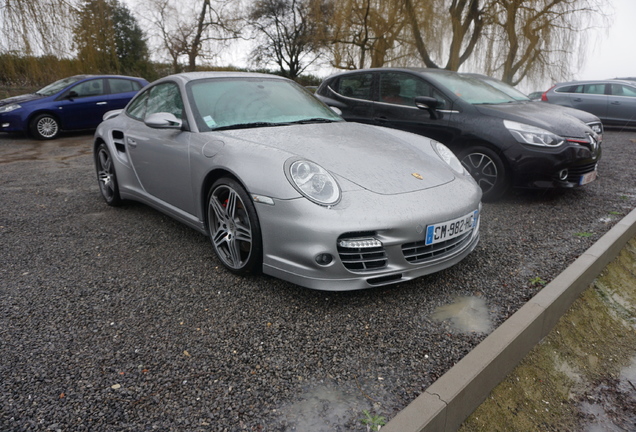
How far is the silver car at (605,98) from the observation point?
12.2 m

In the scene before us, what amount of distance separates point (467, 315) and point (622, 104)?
1252 cm

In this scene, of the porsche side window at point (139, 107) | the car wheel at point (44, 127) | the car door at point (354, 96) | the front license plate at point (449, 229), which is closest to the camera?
the front license plate at point (449, 229)

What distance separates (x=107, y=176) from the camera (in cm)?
474

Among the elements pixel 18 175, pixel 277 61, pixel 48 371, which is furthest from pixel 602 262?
pixel 277 61

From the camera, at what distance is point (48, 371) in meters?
2.10

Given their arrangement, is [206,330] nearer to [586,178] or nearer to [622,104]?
[586,178]

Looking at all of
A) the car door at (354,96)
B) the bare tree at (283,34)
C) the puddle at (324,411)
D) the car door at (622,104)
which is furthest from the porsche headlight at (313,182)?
the bare tree at (283,34)

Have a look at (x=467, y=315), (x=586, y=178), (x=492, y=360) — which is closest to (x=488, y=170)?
(x=586, y=178)

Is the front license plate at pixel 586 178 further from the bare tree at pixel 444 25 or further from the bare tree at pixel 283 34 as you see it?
the bare tree at pixel 283 34

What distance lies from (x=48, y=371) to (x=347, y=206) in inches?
65.0

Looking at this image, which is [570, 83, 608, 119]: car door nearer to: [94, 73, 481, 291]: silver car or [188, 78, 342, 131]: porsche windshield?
[94, 73, 481, 291]: silver car

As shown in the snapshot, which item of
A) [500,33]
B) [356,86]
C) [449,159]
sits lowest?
[449,159]

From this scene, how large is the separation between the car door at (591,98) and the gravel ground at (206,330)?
1015 centimetres

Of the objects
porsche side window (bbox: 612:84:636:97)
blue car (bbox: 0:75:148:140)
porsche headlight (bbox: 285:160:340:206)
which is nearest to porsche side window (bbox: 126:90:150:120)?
porsche headlight (bbox: 285:160:340:206)
